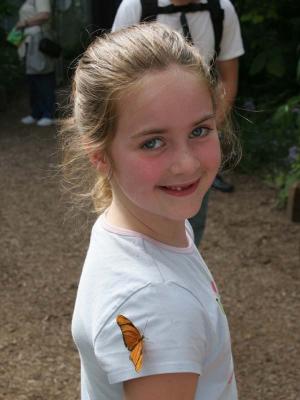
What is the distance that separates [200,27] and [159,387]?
2.60 metres

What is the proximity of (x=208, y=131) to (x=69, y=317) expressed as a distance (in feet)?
8.91

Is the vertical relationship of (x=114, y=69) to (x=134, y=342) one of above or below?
above

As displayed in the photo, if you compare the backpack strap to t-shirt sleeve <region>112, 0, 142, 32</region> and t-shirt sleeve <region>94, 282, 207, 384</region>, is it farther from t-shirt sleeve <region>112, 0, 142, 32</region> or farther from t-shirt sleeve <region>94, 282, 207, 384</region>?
t-shirt sleeve <region>94, 282, 207, 384</region>

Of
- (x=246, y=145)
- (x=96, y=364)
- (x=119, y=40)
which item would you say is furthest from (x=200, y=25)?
(x=246, y=145)

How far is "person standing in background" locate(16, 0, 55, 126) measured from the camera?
8.03m

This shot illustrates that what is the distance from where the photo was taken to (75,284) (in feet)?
14.1

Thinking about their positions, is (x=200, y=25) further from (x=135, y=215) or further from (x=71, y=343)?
(x=135, y=215)

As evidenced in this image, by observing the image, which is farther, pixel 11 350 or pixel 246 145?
pixel 246 145

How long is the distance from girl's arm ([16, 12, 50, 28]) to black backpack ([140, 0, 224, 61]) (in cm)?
491

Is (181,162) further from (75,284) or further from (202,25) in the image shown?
(75,284)

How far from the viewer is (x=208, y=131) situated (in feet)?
4.52

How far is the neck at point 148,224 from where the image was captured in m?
1.40

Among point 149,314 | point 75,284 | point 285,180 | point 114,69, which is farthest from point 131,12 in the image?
point 285,180

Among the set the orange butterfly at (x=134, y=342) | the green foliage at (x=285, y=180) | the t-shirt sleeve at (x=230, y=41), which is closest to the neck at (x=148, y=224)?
the orange butterfly at (x=134, y=342)
